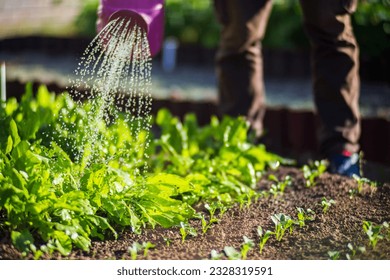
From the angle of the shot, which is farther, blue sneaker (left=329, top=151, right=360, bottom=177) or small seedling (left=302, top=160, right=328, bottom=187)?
blue sneaker (left=329, top=151, right=360, bottom=177)

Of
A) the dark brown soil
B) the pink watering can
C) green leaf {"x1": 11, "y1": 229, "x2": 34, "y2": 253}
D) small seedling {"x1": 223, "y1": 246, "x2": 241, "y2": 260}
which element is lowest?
the dark brown soil

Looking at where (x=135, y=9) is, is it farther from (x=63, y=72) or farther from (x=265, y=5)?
(x=63, y=72)

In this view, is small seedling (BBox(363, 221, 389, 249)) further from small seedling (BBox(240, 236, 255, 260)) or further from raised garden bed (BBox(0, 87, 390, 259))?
small seedling (BBox(240, 236, 255, 260))

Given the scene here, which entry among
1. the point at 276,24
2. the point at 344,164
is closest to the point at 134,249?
the point at 344,164

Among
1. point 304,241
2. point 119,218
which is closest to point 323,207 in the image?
point 304,241

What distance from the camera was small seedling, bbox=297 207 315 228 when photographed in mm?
2908

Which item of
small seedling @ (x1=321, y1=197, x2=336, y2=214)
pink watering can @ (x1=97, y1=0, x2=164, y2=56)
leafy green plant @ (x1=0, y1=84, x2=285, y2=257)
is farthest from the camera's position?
pink watering can @ (x1=97, y1=0, x2=164, y2=56)

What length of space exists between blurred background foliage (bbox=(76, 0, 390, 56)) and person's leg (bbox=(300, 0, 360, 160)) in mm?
1908

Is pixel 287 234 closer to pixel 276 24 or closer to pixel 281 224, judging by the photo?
pixel 281 224

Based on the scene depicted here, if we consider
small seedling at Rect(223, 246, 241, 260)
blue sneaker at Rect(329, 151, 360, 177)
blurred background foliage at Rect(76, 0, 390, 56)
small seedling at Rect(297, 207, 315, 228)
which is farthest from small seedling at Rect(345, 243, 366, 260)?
blurred background foliage at Rect(76, 0, 390, 56)

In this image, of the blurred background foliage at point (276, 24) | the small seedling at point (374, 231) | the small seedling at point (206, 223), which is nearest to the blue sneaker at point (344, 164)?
the small seedling at point (374, 231)

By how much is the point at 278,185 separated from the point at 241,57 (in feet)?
2.85

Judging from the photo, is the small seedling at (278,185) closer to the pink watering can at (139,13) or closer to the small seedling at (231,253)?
the small seedling at (231,253)
